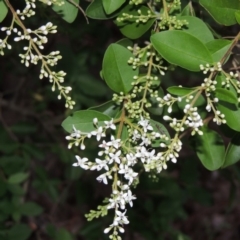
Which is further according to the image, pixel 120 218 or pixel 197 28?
pixel 197 28

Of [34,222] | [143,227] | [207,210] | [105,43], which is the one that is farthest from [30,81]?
[207,210]

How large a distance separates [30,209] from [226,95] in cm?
173

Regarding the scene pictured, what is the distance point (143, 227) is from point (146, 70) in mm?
1791

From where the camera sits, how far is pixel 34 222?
11.5 feet

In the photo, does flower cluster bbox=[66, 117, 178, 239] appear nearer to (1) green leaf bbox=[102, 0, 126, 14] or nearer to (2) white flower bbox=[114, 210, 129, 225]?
(2) white flower bbox=[114, 210, 129, 225]

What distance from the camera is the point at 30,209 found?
3074mm

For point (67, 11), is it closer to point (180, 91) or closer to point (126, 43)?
point (126, 43)

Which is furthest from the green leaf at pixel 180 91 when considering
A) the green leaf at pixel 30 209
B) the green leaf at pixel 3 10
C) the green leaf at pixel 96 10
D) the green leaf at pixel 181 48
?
the green leaf at pixel 30 209

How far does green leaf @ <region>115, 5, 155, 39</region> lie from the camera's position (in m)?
1.88

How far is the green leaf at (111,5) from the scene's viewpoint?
1792 mm

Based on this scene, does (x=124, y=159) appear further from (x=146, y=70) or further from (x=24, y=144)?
(x=24, y=144)

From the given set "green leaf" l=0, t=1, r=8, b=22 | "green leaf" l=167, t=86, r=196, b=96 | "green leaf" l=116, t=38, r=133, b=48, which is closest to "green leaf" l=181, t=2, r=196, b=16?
"green leaf" l=116, t=38, r=133, b=48

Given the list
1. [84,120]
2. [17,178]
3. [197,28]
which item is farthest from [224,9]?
[17,178]

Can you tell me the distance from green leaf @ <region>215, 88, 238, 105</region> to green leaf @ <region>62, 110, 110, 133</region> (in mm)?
347
